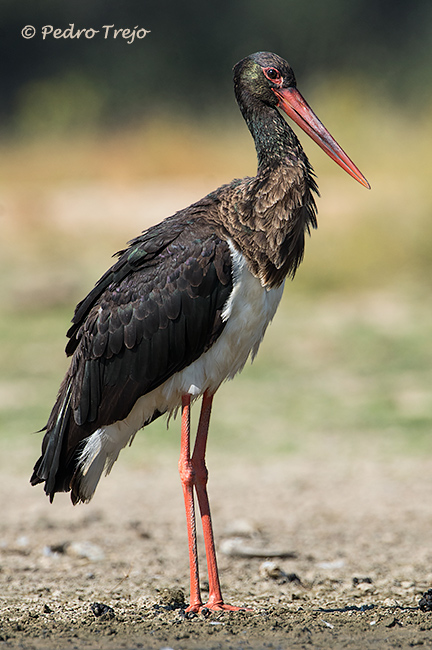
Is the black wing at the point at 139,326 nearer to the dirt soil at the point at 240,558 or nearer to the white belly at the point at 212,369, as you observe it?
the white belly at the point at 212,369

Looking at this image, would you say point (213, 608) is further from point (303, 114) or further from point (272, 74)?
point (272, 74)

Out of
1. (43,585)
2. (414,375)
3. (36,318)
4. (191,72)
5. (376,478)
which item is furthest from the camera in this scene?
(191,72)

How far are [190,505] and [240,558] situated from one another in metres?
0.96

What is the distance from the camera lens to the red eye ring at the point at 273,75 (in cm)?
447

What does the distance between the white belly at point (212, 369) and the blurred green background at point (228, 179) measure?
2.70 meters

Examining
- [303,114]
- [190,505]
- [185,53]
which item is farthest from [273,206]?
[185,53]

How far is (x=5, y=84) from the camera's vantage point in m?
19.5

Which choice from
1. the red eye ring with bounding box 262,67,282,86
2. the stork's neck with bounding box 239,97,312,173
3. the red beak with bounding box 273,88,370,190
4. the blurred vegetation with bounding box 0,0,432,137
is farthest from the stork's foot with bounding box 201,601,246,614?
the blurred vegetation with bounding box 0,0,432,137

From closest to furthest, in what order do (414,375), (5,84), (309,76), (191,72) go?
(414,375) < (309,76) < (191,72) < (5,84)

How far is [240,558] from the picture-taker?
521cm

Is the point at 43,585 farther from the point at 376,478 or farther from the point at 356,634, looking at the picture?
the point at 376,478

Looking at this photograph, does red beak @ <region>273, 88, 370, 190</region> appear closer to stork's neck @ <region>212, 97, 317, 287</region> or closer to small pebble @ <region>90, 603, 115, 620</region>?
stork's neck @ <region>212, 97, 317, 287</region>

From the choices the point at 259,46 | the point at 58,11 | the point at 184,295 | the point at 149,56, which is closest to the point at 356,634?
the point at 184,295

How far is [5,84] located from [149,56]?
9.78 ft
